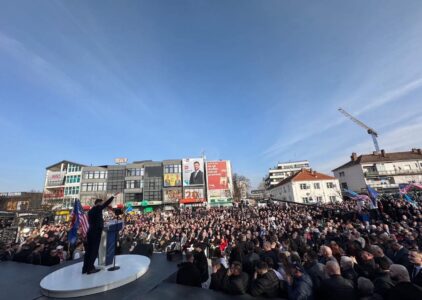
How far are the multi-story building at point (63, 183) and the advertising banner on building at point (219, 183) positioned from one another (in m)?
36.1

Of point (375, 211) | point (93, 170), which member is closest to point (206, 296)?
point (375, 211)

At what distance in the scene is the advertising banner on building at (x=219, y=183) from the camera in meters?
55.2

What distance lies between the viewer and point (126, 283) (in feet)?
16.4

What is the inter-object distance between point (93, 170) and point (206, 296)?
202 feet

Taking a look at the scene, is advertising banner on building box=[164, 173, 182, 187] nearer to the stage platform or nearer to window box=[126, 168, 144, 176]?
window box=[126, 168, 144, 176]

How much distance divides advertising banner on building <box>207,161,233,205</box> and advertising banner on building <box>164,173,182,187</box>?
8.42 meters

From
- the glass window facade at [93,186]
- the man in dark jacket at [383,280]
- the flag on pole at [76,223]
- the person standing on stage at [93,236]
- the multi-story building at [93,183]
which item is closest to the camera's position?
the man in dark jacket at [383,280]

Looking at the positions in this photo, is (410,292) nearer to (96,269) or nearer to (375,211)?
(96,269)

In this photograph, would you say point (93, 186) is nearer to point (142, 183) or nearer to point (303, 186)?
point (142, 183)

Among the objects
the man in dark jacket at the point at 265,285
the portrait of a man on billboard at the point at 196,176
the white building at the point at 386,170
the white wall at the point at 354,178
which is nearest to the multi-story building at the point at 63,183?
the portrait of a man on billboard at the point at 196,176

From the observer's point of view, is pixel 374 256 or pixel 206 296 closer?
pixel 206 296

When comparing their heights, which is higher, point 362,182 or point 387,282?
point 362,182

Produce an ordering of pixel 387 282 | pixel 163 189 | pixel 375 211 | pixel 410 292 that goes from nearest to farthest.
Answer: pixel 410 292 → pixel 387 282 → pixel 375 211 → pixel 163 189

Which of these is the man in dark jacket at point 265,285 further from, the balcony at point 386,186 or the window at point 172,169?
the balcony at point 386,186
